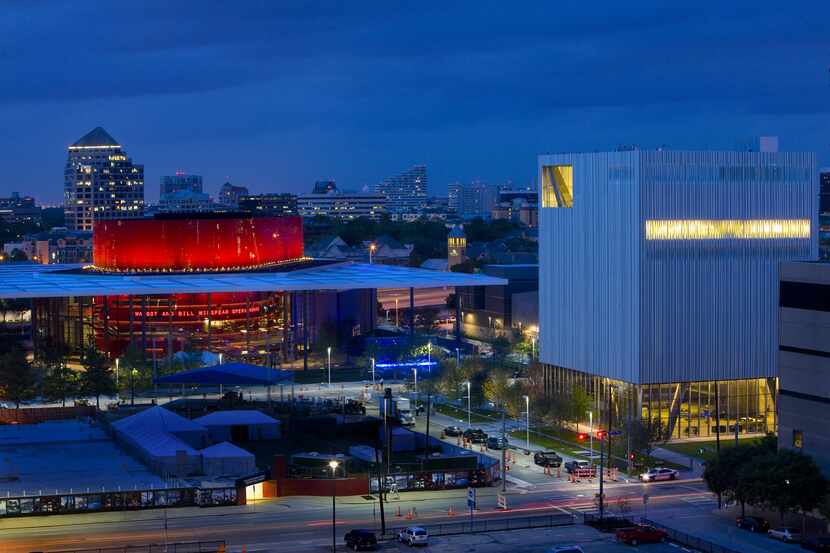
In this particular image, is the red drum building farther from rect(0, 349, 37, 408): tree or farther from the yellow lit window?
the yellow lit window

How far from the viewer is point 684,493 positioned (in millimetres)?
63844

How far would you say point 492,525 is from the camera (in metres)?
56.2

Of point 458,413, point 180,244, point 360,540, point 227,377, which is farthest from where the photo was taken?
point 180,244

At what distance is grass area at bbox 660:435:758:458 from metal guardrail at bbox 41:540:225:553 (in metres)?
30.9

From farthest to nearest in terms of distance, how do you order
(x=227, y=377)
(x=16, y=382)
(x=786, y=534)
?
(x=227, y=377) → (x=16, y=382) → (x=786, y=534)

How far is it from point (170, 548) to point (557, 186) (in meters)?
42.0

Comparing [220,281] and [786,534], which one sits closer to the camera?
[786,534]

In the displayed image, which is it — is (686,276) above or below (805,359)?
above

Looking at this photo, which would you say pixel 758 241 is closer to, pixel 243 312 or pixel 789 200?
pixel 789 200

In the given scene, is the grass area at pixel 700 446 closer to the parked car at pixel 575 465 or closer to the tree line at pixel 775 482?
the parked car at pixel 575 465

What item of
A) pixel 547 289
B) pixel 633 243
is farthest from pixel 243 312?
pixel 633 243

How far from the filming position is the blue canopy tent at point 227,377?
8938 centimetres

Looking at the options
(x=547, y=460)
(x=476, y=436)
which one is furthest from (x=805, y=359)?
(x=476, y=436)

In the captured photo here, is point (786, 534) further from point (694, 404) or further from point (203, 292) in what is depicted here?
point (203, 292)
